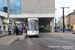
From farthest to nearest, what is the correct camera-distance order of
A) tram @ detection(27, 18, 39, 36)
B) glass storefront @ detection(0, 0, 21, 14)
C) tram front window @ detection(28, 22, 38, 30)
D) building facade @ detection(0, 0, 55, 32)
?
glass storefront @ detection(0, 0, 21, 14) → building facade @ detection(0, 0, 55, 32) → tram front window @ detection(28, 22, 38, 30) → tram @ detection(27, 18, 39, 36)

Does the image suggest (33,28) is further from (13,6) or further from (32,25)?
(13,6)

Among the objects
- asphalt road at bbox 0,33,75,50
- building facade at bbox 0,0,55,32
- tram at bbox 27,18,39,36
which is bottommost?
asphalt road at bbox 0,33,75,50

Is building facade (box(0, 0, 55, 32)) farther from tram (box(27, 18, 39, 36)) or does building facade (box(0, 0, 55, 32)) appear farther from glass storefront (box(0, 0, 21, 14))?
tram (box(27, 18, 39, 36))

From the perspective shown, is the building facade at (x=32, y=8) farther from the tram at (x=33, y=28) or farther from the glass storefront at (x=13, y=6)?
the tram at (x=33, y=28)

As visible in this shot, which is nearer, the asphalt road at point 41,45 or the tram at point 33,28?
the asphalt road at point 41,45

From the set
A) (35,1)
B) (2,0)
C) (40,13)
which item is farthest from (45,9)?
(2,0)

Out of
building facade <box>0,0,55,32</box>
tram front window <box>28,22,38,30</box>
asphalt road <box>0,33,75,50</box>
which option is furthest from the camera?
building facade <box>0,0,55,32</box>

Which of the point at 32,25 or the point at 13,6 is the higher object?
the point at 13,6

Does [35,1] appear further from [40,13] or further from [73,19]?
[73,19]

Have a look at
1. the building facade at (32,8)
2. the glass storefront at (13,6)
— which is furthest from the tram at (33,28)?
the glass storefront at (13,6)

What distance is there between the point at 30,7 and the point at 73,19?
47910mm

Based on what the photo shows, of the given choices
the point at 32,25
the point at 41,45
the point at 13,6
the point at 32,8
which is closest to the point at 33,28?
the point at 32,25

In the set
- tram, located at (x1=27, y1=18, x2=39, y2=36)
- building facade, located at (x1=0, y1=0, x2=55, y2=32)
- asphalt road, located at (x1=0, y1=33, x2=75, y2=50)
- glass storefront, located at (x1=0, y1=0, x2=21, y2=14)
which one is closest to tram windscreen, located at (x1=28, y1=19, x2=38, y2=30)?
tram, located at (x1=27, y1=18, x2=39, y2=36)

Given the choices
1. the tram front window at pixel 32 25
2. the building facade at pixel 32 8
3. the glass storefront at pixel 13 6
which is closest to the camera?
the tram front window at pixel 32 25
